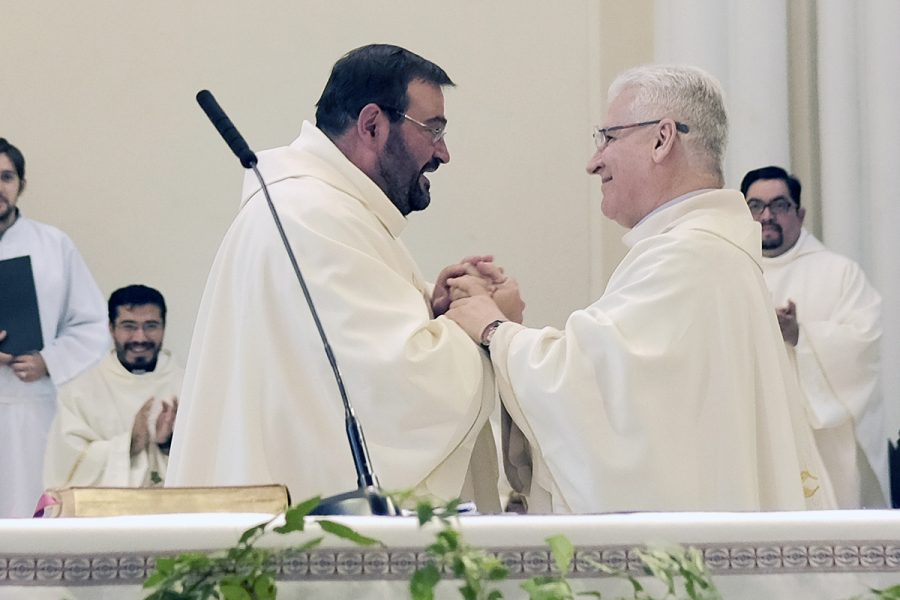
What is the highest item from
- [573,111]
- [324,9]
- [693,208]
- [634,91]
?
[324,9]

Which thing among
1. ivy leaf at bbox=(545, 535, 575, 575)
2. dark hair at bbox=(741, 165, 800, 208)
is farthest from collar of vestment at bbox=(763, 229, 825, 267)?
ivy leaf at bbox=(545, 535, 575, 575)

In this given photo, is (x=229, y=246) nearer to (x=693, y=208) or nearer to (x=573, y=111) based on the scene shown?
(x=693, y=208)

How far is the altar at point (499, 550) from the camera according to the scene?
5.85 ft

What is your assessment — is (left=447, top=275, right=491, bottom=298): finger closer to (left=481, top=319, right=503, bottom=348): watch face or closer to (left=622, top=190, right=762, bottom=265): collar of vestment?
(left=481, top=319, right=503, bottom=348): watch face

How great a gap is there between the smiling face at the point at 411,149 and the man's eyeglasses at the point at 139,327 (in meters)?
3.91

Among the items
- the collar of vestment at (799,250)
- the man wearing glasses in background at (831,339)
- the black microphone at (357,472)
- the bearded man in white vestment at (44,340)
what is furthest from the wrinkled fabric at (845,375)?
the black microphone at (357,472)

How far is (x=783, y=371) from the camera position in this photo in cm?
352

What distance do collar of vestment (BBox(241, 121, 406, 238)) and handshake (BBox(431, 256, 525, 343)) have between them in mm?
197

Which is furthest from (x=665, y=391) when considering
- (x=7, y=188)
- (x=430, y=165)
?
(x=7, y=188)

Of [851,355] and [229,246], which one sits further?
[851,355]

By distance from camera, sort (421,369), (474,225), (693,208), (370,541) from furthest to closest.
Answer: (474,225) → (693,208) → (421,369) → (370,541)

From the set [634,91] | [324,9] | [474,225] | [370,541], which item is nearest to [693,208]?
[634,91]

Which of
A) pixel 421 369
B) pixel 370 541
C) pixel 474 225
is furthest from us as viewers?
pixel 474 225

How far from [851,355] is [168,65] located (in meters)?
3.98
